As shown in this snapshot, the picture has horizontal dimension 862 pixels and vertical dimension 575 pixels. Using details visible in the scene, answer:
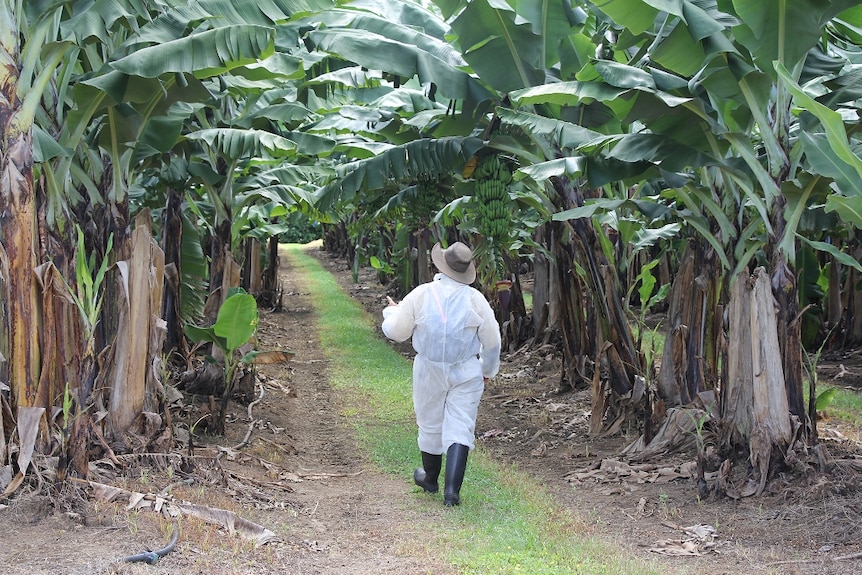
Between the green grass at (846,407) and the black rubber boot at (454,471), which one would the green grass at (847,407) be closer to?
the green grass at (846,407)

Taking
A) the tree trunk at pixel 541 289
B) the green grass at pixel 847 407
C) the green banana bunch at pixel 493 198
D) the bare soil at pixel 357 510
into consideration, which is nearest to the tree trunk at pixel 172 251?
the bare soil at pixel 357 510

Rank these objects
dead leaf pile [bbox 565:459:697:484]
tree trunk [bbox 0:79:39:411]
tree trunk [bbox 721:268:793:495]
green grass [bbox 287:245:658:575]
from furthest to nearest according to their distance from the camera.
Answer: dead leaf pile [bbox 565:459:697:484]
tree trunk [bbox 721:268:793:495]
tree trunk [bbox 0:79:39:411]
green grass [bbox 287:245:658:575]

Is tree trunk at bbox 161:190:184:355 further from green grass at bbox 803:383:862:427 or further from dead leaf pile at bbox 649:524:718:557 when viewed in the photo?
green grass at bbox 803:383:862:427

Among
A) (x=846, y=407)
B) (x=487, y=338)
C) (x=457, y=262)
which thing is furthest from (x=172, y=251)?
(x=846, y=407)

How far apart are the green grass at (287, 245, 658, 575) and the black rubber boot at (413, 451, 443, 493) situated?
0.08m

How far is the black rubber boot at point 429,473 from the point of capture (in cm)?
621

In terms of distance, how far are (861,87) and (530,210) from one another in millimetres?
5376

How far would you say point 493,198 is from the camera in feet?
24.9

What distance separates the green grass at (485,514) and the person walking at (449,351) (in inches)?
14.2

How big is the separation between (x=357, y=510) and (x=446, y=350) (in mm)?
1223

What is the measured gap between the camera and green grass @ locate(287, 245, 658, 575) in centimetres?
470

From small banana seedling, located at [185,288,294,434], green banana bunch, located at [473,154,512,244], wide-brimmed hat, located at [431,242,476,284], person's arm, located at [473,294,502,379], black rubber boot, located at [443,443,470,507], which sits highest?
green banana bunch, located at [473,154,512,244]

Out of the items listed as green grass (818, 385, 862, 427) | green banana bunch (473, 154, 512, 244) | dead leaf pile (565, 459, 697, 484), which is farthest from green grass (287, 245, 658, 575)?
green grass (818, 385, 862, 427)

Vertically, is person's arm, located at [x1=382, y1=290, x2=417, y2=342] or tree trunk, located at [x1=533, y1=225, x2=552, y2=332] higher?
person's arm, located at [x1=382, y1=290, x2=417, y2=342]
